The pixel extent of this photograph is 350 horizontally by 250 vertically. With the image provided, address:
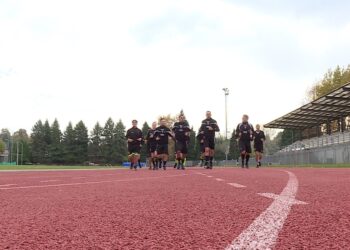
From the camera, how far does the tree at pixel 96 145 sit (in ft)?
380

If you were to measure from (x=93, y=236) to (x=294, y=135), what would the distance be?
190ft

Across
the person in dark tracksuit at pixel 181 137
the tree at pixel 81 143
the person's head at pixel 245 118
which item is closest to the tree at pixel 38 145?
the tree at pixel 81 143

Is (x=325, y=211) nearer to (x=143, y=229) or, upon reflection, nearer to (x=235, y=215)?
(x=235, y=215)

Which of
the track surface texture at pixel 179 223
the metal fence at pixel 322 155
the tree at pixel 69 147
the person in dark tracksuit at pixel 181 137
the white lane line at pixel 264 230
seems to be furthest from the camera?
the tree at pixel 69 147

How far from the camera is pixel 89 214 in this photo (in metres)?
3.88

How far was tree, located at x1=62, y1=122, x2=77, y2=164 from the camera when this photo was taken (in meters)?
111

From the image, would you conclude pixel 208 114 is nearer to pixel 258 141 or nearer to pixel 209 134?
pixel 209 134

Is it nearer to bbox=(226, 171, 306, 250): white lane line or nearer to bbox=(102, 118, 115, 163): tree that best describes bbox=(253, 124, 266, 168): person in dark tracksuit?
bbox=(226, 171, 306, 250): white lane line

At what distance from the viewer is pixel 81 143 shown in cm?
11344

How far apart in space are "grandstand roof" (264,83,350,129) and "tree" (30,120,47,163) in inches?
3182

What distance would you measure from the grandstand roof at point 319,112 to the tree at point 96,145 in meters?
72.8

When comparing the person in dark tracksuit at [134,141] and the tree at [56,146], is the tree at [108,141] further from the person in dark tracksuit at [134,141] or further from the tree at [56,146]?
the person in dark tracksuit at [134,141]

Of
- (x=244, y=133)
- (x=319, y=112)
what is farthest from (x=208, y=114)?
(x=319, y=112)

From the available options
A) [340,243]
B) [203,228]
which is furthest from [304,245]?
[203,228]
